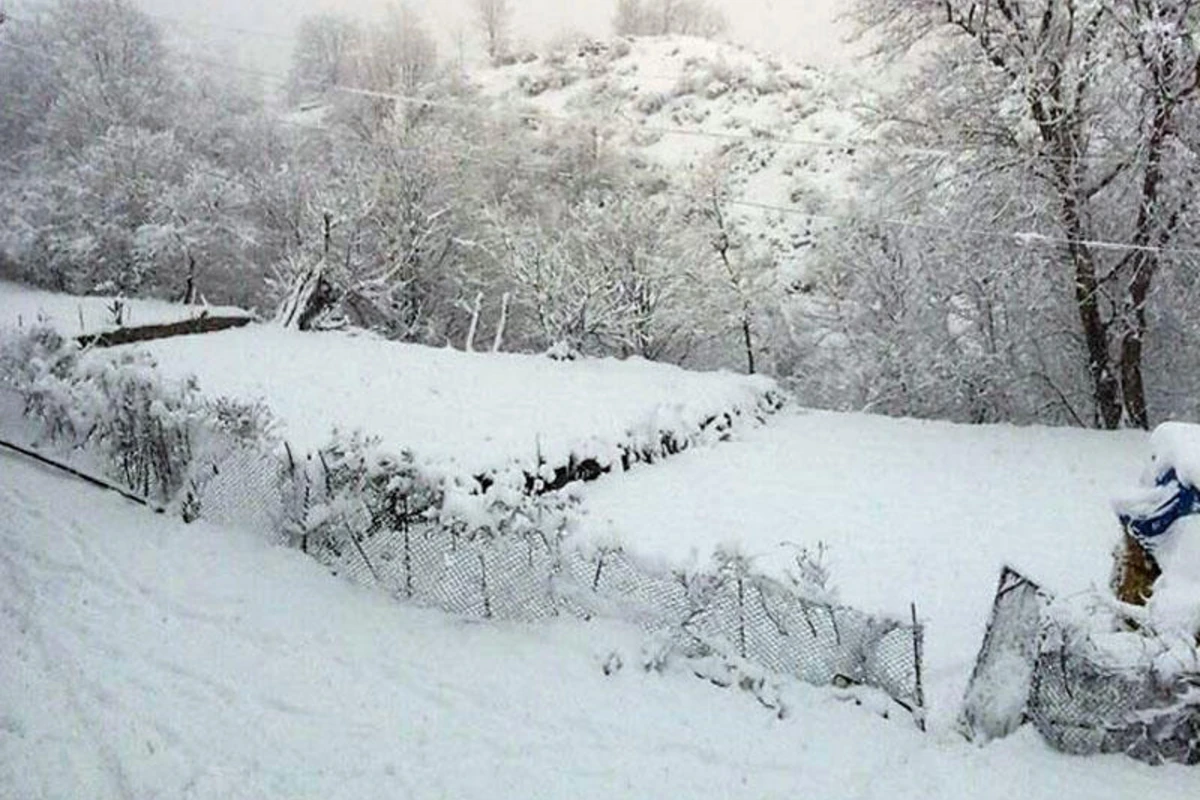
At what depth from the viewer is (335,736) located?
5.79 meters

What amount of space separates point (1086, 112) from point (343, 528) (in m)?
12.4

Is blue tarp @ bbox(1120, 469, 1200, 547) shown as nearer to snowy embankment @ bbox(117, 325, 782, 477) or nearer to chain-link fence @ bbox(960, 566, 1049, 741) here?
chain-link fence @ bbox(960, 566, 1049, 741)

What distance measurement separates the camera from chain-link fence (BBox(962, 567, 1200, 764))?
5.03 meters

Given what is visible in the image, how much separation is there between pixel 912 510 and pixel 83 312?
19.0 meters

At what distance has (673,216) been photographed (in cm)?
2644

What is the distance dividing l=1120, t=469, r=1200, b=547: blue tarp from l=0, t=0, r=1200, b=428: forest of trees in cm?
821

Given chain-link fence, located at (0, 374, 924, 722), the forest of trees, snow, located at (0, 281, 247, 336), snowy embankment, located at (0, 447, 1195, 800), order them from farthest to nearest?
snow, located at (0, 281, 247, 336) → the forest of trees → chain-link fence, located at (0, 374, 924, 722) → snowy embankment, located at (0, 447, 1195, 800)

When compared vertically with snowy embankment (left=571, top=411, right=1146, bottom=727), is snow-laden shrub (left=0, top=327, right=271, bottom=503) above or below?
above

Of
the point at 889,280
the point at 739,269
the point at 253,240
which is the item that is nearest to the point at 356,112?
→ the point at 253,240

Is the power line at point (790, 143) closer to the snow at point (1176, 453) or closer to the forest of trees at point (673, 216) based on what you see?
the forest of trees at point (673, 216)

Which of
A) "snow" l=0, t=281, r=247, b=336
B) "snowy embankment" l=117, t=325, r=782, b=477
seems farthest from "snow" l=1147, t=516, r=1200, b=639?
"snow" l=0, t=281, r=247, b=336

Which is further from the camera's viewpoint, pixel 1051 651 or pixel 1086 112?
pixel 1086 112

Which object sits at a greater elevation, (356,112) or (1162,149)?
(356,112)

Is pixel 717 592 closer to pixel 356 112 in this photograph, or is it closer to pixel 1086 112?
pixel 1086 112
